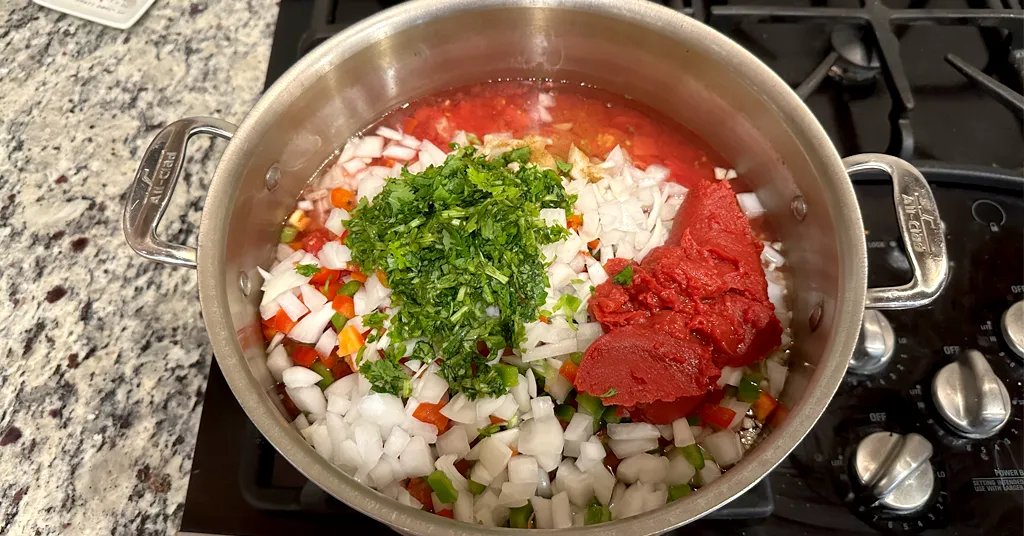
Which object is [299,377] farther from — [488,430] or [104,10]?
[104,10]

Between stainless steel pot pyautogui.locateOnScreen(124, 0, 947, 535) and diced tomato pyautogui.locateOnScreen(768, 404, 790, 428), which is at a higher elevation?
stainless steel pot pyautogui.locateOnScreen(124, 0, 947, 535)

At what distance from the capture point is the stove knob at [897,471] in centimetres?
118

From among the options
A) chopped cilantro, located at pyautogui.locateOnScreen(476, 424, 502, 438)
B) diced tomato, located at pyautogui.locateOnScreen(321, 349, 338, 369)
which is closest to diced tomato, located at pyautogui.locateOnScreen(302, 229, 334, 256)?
diced tomato, located at pyautogui.locateOnScreen(321, 349, 338, 369)

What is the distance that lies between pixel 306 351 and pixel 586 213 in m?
0.79

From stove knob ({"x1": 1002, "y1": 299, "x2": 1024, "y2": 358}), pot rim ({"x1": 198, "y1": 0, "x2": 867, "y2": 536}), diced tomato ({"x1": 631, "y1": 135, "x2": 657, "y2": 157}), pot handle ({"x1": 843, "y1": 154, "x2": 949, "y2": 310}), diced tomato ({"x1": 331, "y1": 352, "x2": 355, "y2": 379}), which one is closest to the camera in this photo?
pot rim ({"x1": 198, "y1": 0, "x2": 867, "y2": 536})

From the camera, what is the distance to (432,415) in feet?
4.33

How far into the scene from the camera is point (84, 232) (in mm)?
1548

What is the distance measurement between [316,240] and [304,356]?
33cm

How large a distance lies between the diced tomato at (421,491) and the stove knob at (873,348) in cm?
97

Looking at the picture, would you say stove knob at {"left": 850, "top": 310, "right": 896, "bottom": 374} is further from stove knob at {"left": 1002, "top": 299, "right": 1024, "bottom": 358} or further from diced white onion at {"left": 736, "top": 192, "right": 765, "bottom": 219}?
diced white onion at {"left": 736, "top": 192, "right": 765, "bottom": 219}

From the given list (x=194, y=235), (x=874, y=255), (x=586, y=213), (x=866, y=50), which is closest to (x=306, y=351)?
Answer: (x=194, y=235)

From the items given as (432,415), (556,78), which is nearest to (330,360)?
(432,415)

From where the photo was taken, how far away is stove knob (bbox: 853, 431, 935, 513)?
118 cm

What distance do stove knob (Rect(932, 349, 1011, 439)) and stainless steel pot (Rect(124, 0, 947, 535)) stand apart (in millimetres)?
274
